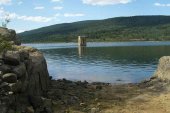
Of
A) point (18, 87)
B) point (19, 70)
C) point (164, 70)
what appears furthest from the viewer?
point (164, 70)

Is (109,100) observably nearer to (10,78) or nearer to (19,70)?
(19,70)

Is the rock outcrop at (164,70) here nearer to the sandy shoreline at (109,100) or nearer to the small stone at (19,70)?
the sandy shoreline at (109,100)

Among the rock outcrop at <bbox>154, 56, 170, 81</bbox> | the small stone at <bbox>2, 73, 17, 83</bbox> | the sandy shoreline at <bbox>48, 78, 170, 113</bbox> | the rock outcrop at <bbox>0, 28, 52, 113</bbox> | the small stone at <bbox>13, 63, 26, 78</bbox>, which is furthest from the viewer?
the rock outcrop at <bbox>154, 56, 170, 81</bbox>

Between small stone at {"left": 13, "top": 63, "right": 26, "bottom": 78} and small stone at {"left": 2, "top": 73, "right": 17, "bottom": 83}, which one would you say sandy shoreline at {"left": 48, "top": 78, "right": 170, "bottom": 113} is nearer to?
small stone at {"left": 13, "top": 63, "right": 26, "bottom": 78}

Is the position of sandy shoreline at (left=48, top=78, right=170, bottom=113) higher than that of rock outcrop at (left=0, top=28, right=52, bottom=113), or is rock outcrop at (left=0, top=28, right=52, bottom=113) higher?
rock outcrop at (left=0, top=28, right=52, bottom=113)

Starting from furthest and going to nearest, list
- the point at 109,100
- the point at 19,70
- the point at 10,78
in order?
the point at 109,100 < the point at 19,70 < the point at 10,78

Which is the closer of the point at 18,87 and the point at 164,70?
the point at 18,87

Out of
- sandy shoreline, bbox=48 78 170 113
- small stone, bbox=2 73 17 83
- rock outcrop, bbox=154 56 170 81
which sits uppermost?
small stone, bbox=2 73 17 83

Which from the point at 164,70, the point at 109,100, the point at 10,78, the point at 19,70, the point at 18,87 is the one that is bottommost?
the point at 109,100

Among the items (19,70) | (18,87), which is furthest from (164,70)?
(18,87)

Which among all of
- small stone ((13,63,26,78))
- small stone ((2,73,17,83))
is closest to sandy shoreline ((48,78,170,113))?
small stone ((13,63,26,78))

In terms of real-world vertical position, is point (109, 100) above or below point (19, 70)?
below

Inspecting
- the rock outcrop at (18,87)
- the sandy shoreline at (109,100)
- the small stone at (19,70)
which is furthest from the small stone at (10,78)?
the sandy shoreline at (109,100)

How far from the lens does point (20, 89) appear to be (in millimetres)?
29031
